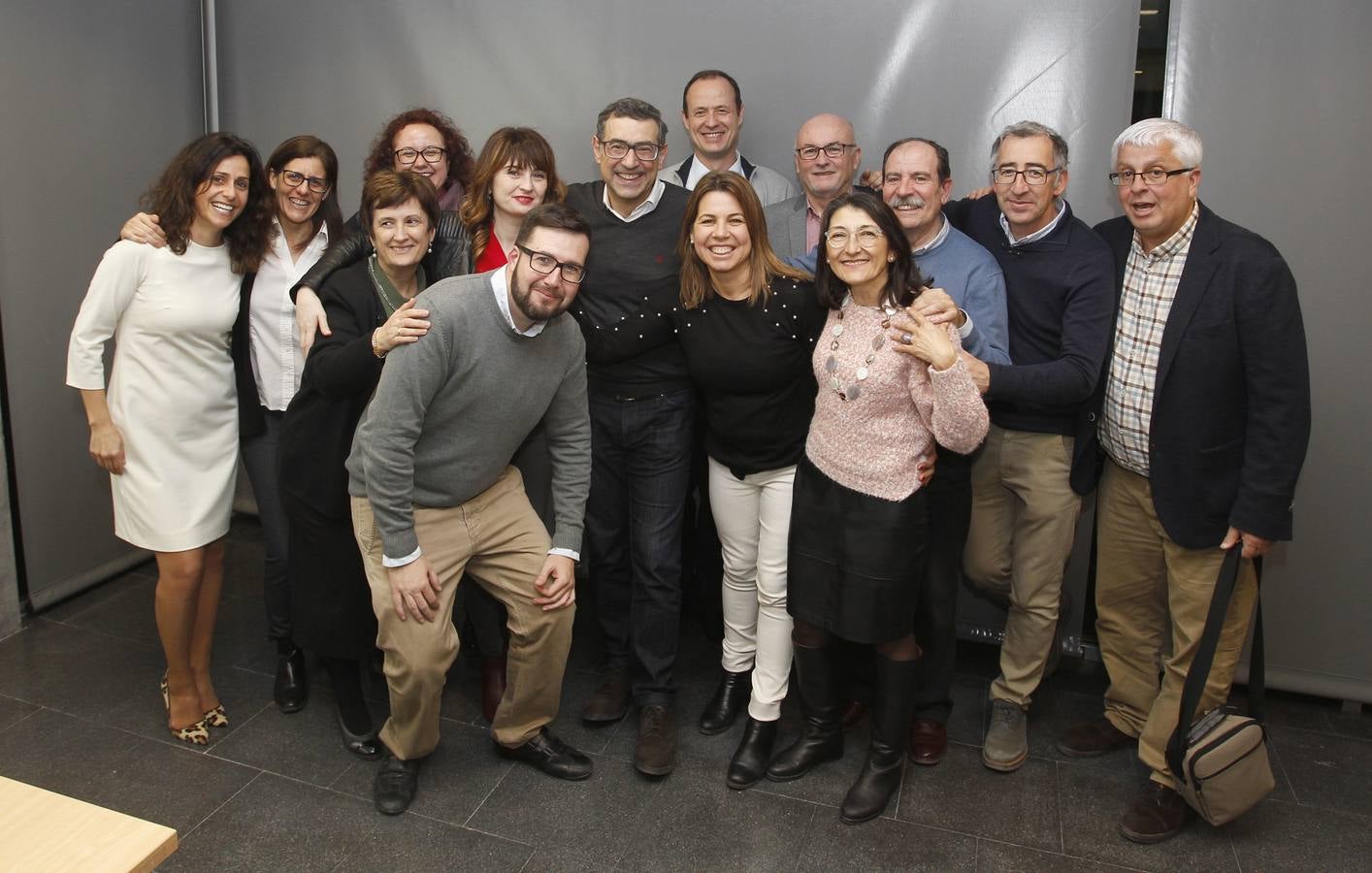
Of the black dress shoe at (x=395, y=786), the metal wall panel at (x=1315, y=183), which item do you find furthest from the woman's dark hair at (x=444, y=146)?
the metal wall panel at (x=1315, y=183)

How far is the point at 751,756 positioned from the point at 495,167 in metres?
1.75

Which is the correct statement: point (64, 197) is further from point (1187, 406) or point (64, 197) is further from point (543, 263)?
point (1187, 406)

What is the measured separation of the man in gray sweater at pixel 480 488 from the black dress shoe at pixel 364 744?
0.16m

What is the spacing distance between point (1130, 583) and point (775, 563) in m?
0.98

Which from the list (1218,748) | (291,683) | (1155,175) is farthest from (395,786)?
(1155,175)

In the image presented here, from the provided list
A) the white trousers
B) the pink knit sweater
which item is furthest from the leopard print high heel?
the pink knit sweater

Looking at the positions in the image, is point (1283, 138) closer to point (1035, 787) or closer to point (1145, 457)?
point (1145, 457)

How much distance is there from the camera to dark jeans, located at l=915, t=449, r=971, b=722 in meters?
2.62

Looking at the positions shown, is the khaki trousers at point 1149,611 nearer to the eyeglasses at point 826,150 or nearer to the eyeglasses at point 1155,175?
the eyeglasses at point 1155,175

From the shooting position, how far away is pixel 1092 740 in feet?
9.73

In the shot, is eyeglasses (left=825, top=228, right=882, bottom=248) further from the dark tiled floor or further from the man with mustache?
the dark tiled floor

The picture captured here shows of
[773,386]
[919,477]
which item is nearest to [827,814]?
[919,477]

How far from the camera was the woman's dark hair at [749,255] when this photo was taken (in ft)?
8.29

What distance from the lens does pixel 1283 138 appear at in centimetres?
302
